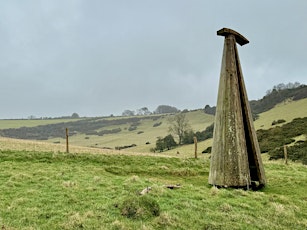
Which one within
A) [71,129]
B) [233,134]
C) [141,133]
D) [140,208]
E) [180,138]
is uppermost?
Result: [71,129]

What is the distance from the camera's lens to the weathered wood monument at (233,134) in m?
12.1

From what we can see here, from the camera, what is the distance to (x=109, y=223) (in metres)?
7.40

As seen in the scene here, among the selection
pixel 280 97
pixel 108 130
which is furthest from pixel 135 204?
pixel 108 130

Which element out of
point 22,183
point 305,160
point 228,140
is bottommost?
point 305,160

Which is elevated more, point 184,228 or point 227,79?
point 227,79

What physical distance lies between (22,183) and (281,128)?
1819 inches

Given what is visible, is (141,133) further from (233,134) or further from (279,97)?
(233,134)

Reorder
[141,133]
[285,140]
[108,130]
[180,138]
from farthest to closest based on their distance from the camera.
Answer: [108,130]
[141,133]
[180,138]
[285,140]

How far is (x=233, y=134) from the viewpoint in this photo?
40.7 feet

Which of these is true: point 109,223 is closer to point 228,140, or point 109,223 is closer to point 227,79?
point 228,140

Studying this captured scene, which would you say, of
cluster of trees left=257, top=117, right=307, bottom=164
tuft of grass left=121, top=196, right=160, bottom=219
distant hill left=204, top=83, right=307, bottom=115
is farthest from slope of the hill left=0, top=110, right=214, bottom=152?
tuft of grass left=121, top=196, right=160, bottom=219

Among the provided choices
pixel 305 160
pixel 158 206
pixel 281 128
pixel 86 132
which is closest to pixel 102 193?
pixel 158 206

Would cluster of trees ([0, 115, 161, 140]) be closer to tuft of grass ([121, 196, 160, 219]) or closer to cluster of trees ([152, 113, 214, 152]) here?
cluster of trees ([152, 113, 214, 152])

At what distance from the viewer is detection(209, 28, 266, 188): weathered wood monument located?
39.7ft
